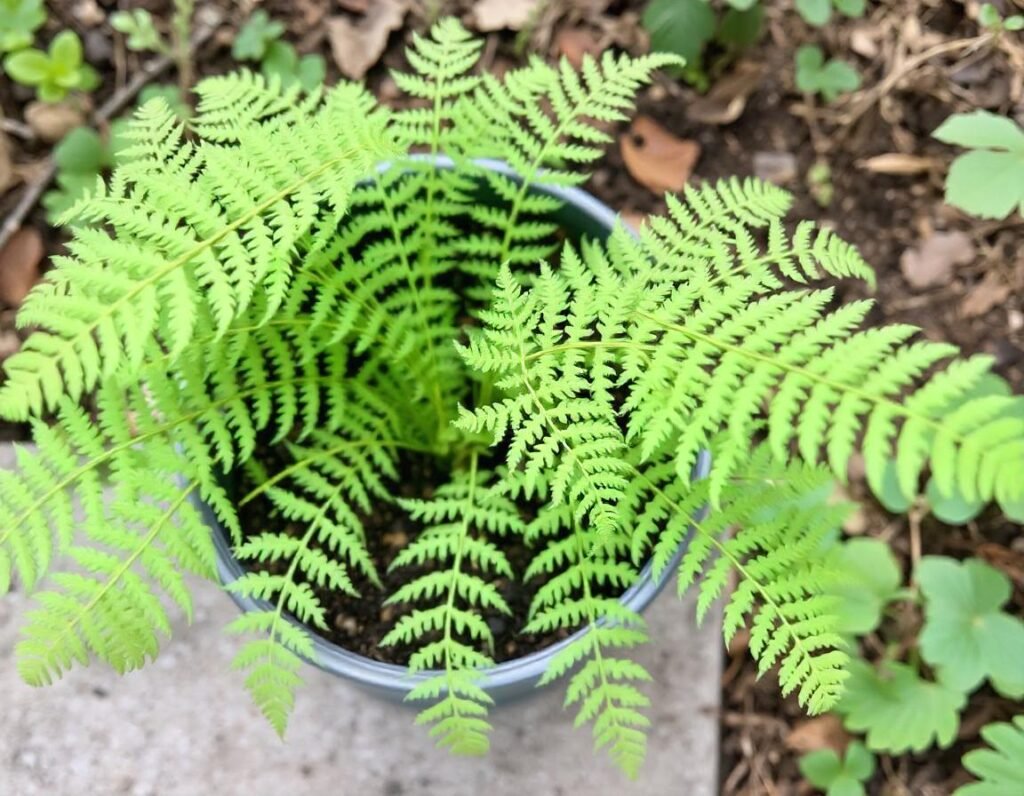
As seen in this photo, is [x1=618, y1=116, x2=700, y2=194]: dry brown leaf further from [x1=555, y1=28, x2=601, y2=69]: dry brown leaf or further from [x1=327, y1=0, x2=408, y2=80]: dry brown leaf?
[x1=327, y1=0, x2=408, y2=80]: dry brown leaf

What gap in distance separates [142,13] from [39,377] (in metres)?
1.21

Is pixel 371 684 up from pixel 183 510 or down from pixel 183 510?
down

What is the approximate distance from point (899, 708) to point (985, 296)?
31.0 inches

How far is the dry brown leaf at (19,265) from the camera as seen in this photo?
1715 millimetres

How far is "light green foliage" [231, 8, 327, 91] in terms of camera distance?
1801mm

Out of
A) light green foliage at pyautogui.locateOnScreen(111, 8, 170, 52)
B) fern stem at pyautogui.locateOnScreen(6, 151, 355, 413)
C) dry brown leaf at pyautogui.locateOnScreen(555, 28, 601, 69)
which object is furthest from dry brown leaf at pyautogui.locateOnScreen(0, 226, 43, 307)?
dry brown leaf at pyautogui.locateOnScreen(555, 28, 601, 69)

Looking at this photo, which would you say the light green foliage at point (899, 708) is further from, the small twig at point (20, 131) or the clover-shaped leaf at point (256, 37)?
the small twig at point (20, 131)

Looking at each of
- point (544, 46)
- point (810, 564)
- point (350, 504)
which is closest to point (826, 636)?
point (810, 564)

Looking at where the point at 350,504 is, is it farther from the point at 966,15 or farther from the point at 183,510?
the point at 966,15

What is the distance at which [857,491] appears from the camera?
1711mm

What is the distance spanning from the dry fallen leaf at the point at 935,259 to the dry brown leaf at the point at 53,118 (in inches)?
63.2

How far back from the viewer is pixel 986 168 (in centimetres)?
146

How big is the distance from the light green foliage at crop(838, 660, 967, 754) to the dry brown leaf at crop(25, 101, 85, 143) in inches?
67.3

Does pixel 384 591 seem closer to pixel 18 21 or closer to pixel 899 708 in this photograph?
pixel 899 708
